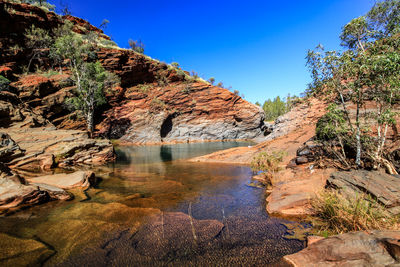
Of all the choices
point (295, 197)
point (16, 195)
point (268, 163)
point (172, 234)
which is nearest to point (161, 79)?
point (268, 163)

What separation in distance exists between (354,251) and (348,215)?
1188mm

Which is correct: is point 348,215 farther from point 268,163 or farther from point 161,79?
point 161,79

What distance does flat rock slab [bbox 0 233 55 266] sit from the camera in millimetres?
2797

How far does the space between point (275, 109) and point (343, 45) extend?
87.8 m

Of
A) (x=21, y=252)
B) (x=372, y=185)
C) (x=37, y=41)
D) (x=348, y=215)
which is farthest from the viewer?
(x=37, y=41)

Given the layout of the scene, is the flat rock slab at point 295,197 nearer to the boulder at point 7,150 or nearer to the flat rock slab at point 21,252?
the flat rock slab at point 21,252

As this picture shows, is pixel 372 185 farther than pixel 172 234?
Yes

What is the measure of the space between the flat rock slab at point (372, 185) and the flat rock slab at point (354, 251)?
1650 millimetres

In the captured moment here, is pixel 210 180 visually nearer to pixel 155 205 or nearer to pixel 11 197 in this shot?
pixel 155 205

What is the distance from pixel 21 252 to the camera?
3.02 metres

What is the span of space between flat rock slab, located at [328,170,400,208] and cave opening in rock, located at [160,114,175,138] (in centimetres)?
3488

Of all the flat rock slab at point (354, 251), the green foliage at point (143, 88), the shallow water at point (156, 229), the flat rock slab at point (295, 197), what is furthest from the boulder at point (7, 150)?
the green foliage at point (143, 88)

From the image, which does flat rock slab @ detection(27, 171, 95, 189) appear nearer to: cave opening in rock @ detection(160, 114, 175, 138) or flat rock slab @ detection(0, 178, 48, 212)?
flat rock slab @ detection(0, 178, 48, 212)

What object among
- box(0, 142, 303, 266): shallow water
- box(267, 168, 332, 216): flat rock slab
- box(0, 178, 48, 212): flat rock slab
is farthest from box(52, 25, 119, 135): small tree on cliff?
box(267, 168, 332, 216): flat rock slab
